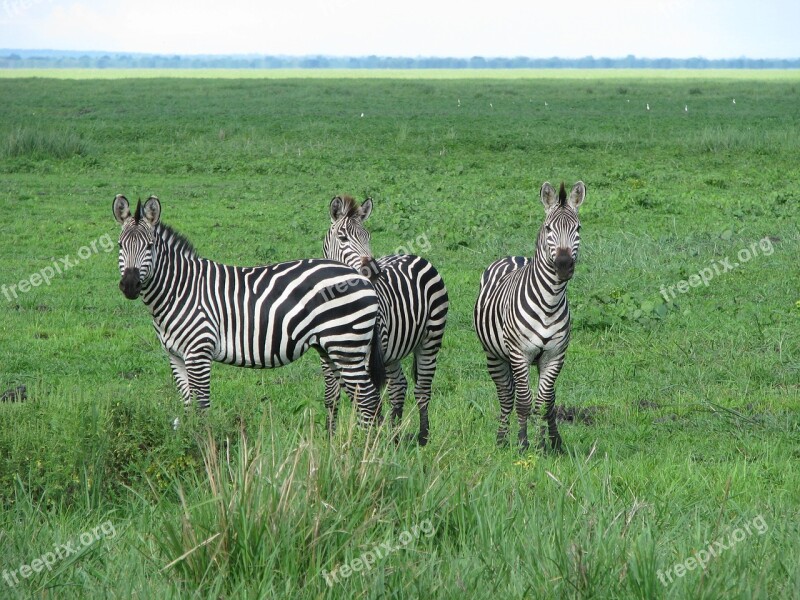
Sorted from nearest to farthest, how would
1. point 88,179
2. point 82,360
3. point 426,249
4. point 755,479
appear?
point 755,479
point 82,360
point 426,249
point 88,179

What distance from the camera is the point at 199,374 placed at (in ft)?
22.9

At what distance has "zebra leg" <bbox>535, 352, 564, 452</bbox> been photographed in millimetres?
7066

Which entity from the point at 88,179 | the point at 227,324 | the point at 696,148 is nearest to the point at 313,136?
the point at 88,179

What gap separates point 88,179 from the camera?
23.5 m

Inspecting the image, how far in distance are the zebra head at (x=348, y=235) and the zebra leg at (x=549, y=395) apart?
5.38 feet

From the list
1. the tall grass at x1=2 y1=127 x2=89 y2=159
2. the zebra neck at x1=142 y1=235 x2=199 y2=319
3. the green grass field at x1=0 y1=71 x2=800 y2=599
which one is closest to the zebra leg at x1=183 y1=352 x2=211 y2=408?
the green grass field at x1=0 y1=71 x2=800 y2=599

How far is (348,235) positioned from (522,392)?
199 cm

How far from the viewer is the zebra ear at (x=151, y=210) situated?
7023 millimetres

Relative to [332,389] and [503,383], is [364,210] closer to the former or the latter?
[332,389]

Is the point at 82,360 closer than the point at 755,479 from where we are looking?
No

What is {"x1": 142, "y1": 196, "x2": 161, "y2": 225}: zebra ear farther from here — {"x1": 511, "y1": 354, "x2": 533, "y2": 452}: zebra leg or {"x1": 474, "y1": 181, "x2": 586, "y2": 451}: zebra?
{"x1": 511, "y1": 354, "x2": 533, "y2": 452}: zebra leg

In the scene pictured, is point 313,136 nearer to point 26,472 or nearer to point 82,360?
point 82,360

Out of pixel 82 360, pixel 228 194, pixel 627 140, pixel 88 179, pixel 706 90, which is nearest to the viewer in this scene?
pixel 82 360

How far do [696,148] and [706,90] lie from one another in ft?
127
